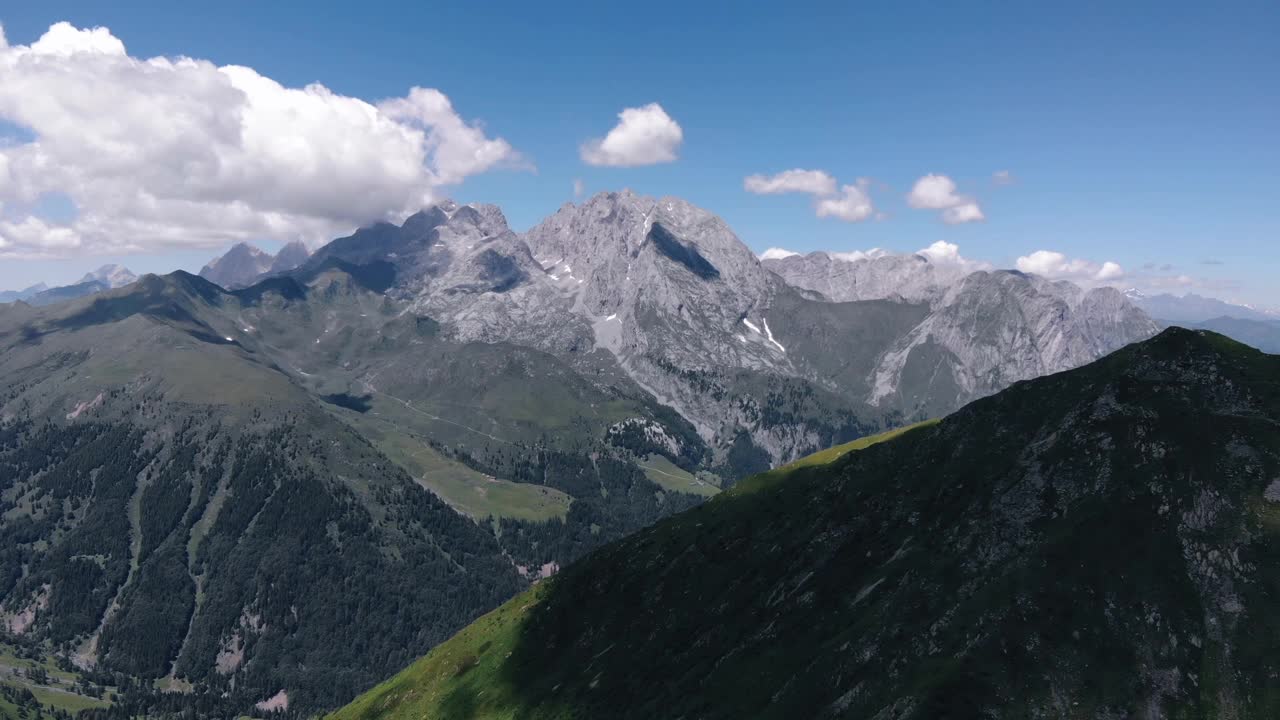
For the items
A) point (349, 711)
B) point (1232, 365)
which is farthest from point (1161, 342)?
point (349, 711)

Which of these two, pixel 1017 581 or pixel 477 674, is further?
pixel 477 674

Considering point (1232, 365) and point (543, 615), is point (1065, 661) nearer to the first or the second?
point (1232, 365)

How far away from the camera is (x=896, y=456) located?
107 m

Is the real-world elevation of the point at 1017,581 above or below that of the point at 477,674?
above

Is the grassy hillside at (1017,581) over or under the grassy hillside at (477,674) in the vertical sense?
over

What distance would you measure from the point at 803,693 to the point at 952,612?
15.0 metres

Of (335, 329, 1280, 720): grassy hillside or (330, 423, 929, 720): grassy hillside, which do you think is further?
(330, 423, 929, 720): grassy hillside

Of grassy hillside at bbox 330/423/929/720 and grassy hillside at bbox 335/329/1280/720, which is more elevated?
grassy hillside at bbox 335/329/1280/720

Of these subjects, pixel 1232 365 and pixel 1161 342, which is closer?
pixel 1232 365

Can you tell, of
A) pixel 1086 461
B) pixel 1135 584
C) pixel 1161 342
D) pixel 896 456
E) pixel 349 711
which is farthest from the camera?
pixel 349 711

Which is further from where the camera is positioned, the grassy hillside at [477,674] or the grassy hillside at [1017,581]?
the grassy hillside at [477,674]

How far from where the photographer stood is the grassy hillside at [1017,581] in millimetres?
55281

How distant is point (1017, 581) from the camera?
62.3m

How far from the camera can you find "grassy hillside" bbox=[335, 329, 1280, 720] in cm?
5528
